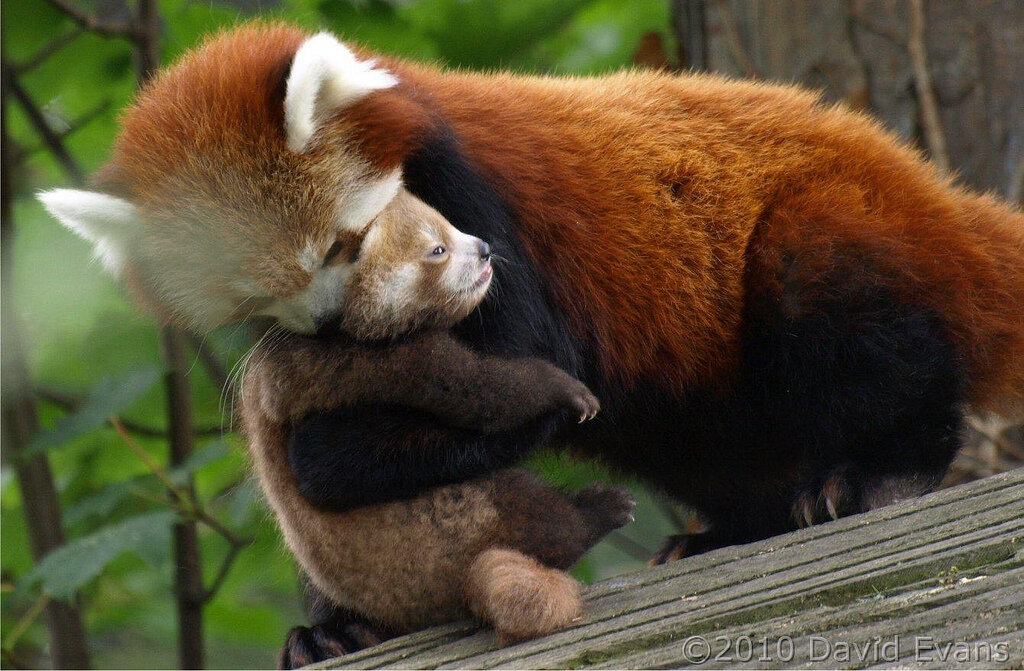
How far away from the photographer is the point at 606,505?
2.43m

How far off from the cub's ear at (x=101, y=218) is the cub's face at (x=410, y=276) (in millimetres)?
481

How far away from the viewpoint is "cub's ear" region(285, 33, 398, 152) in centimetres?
220

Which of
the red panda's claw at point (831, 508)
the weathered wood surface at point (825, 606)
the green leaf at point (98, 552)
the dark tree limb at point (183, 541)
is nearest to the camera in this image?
the weathered wood surface at point (825, 606)

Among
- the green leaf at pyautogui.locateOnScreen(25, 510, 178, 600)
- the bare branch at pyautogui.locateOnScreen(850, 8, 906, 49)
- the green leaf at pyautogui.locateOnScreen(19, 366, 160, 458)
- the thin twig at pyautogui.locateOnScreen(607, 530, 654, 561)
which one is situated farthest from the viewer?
the thin twig at pyautogui.locateOnScreen(607, 530, 654, 561)

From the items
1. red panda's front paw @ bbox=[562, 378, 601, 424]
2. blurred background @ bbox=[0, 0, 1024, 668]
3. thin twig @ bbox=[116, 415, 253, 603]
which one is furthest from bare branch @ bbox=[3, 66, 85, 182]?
red panda's front paw @ bbox=[562, 378, 601, 424]

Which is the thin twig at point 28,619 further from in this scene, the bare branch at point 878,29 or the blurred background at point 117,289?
the bare branch at point 878,29

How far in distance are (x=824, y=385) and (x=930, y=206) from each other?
54cm

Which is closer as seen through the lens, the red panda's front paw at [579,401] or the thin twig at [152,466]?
the red panda's front paw at [579,401]

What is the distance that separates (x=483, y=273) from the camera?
236cm

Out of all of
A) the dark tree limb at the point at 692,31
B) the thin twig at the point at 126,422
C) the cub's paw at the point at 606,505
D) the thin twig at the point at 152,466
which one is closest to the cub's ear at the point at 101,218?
the cub's paw at the point at 606,505

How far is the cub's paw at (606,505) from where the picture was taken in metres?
2.41

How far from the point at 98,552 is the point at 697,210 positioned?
187 cm

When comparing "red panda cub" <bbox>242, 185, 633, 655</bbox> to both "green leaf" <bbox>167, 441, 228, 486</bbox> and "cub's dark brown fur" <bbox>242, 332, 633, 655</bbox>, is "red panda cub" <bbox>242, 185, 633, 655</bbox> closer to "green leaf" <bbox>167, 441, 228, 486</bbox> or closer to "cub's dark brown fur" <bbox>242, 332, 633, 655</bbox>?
"cub's dark brown fur" <bbox>242, 332, 633, 655</bbox>

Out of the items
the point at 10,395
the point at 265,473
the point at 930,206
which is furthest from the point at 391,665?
Answer: the point at 10,395
